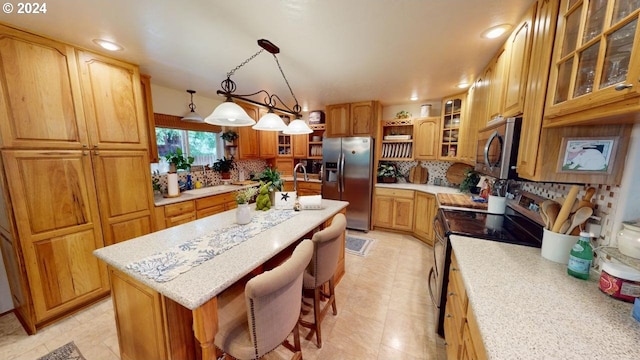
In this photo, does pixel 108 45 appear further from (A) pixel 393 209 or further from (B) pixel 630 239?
(A) pixel 393 209

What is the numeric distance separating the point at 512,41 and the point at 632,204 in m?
1.28

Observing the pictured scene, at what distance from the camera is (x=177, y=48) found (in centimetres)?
192

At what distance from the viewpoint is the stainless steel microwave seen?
1.36 meters

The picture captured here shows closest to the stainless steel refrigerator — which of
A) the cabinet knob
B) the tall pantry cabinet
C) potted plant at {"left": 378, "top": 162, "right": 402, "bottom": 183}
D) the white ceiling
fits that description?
potted plant at {"left": 378, "top": 162, "right": 402, "bottom": 183}

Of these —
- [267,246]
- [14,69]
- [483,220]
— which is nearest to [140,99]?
[14,69]

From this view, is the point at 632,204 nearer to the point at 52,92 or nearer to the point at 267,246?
the point at 267,246

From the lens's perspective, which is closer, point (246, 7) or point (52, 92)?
point (246, 7)

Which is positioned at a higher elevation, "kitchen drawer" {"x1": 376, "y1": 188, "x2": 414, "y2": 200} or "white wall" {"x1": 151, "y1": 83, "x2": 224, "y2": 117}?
"white wall" {"x1": 151, "y1": 83, "x2": 224, "y2": 117}

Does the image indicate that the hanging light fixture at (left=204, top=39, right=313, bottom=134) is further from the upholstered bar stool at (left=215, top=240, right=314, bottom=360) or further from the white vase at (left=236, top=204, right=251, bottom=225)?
the upholstered bar stool at (left=215, top=240, right=314, bottom=360)

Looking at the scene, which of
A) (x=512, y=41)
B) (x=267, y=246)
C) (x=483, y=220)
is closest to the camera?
Answer: (x=267, y=246)

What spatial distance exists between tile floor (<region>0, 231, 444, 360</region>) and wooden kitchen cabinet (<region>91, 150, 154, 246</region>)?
0.74 meters

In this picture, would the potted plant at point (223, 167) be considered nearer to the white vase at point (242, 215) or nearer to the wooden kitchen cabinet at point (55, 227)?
the wooden kitchen cabinet at point (55, 227)

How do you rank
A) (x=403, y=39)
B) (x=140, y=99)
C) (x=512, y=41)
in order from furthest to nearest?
1. (x=140, y=99)
2. (x=403, y=39)
3. (x=512, y=41)

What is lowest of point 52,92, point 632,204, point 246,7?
point 632,204
